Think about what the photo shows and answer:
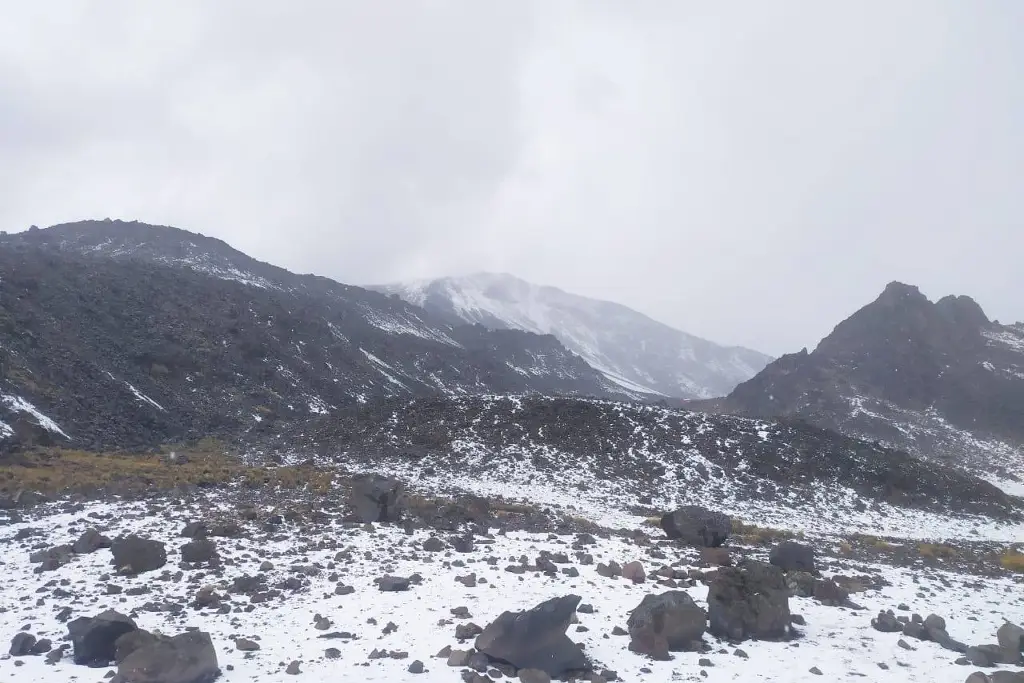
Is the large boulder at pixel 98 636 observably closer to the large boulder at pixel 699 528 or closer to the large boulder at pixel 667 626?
the large boulder at pixel 667 626

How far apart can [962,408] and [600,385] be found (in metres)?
80.6

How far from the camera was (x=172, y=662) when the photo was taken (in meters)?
10.7

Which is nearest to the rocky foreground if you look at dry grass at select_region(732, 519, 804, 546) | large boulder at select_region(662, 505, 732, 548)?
large boulder at select_region(662, 505, 732, 548)

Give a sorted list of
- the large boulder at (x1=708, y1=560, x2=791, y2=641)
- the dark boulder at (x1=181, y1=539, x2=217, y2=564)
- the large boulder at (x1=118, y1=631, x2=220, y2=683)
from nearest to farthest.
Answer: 1. the large boulder at (x1=118, y1=631, x2=220, y2=683)
2. the large boulder at (x1=708, y1=560, x2=791, y2=641)
3. the dark boulder at (x1=181, y1=539, x2=217, y2=564)

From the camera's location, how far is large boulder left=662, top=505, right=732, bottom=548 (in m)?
24.3

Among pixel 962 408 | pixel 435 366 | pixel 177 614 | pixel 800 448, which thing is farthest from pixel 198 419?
pixel 962 408

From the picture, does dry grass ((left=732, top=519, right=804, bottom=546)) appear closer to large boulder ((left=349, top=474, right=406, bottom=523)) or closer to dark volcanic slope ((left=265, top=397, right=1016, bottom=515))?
dark volcanic slope ((left=265, top=397, right=1016, bottom=515))

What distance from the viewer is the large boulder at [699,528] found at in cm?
2431

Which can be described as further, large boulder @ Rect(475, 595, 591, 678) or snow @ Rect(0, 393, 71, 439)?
snow @ Rect(0, 393, 71, 439)

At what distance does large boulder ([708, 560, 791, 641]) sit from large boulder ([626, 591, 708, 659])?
0.64 metres

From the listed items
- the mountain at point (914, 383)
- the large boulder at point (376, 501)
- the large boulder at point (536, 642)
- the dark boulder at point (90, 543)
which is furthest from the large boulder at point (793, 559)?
the mountain at point (914, 383)

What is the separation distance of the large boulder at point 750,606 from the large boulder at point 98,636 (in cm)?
1250

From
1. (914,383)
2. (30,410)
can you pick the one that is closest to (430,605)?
(30,410)

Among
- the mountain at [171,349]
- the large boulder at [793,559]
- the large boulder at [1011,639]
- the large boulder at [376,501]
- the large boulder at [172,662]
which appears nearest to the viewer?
the large boulder at [172,662]
